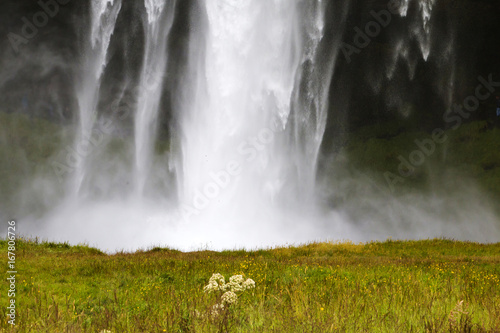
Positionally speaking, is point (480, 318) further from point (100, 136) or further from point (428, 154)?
point (428, 154)

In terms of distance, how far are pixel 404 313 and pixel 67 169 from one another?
91736 millimetres

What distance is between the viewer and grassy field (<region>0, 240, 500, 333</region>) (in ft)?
16.0

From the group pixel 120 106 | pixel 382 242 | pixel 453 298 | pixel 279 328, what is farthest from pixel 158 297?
pixel 120 106

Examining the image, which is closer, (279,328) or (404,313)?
(279,328)

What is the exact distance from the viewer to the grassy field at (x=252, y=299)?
4875 mm

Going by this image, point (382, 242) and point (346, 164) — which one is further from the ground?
point (346, 164)

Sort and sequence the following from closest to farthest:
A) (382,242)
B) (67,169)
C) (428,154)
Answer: (382,242) < (67,169) < (428,154)

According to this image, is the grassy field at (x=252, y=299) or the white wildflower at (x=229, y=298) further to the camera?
the white wildflower at (x=229, y=298)

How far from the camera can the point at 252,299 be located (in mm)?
7480

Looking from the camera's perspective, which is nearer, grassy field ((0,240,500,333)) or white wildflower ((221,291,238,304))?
grassy field ((0,240,500,333))

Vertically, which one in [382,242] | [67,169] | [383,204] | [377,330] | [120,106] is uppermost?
[120,106]

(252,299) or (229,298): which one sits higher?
(229,298)

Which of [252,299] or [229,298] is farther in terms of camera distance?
[252,299]

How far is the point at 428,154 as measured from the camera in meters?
98.6
